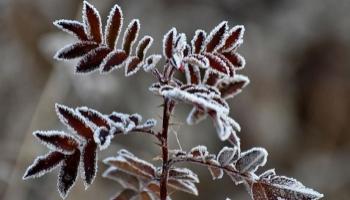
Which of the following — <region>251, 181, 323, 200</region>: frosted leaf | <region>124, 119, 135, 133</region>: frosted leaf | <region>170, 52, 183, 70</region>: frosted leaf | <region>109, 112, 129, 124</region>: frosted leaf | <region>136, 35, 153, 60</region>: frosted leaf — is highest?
<region>136, 35, 153, 60</region>: frosted leaf

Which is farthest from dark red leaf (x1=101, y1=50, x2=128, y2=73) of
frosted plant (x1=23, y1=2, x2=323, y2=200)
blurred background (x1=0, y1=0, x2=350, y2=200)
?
blurred background (x1=0, y1=0, x2=350, y2=200)

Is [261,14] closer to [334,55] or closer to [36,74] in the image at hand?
[334,55]

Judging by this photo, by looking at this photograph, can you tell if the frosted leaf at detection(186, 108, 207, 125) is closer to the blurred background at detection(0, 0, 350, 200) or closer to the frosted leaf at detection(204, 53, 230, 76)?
the frosted leaf at detection(204, 53, 230, 76)

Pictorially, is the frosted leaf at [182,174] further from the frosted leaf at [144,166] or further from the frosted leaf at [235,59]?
the frosted leaf at [235,59]

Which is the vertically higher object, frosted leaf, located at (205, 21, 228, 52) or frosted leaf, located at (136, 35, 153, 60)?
frosted leaf, located at (205, 21, 228, 52)

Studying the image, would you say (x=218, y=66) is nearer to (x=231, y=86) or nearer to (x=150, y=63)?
(x=150, y=63)

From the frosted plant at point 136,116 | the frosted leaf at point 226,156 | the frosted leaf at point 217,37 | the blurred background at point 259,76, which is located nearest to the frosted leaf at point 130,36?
the frosted plant at point 136,116

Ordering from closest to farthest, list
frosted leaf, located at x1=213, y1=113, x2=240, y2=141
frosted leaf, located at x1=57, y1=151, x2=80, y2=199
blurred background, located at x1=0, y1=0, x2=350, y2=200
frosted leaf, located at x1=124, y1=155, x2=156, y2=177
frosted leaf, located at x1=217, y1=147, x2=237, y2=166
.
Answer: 1. frosted leaf, located at x1=213, y1=113, x2=240, y2=141
2. frosted leaf, located at x1=57, y1=151, x2=80, y2=199
3. frosted leaf, located at x1=217, y1=147, x2=237, y2=166
4. frosted leaf, located at x1=124, y1=155, x2=156, y2=177
5. blurred background, located at x1=0, y1=0, x2=350, y2=200

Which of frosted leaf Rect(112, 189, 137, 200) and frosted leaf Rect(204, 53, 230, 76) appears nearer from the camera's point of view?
frosted leaf Rect(204, 53, 230, 76)
